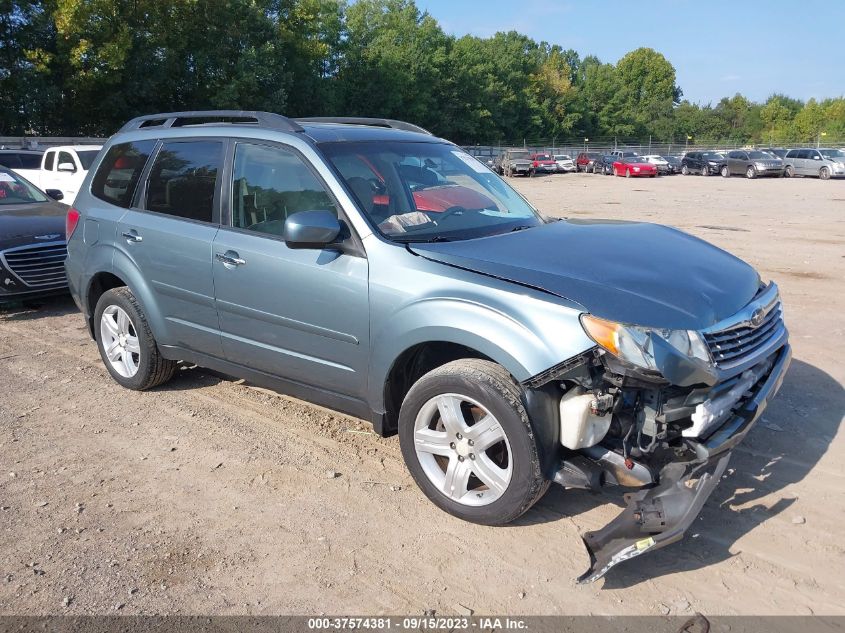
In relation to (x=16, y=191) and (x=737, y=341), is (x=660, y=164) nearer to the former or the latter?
(x=16, y=191)

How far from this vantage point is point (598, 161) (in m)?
50.2

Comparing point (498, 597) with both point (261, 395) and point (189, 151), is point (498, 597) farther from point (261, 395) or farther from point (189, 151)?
point (189, 151)

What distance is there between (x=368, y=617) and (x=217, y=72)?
4410cm

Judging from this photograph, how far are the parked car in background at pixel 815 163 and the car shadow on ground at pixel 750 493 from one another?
36618 millimetres

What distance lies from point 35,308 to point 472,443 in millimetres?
6913

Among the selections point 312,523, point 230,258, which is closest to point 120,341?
point 230,258

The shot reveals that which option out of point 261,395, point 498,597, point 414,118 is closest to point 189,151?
point 261,395

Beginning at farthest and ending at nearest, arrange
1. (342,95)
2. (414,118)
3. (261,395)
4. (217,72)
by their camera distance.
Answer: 1. (414,118)
2. (342,95)
3. (217,72)
4. (261,395)

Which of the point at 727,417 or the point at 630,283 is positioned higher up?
the point at 630,283

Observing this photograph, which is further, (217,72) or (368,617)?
(217,72)

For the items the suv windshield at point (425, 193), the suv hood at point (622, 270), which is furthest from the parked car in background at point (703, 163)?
the suv hood at point (622, 270)

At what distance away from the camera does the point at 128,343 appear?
551 cm

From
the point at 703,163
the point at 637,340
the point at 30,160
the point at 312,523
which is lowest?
the point at 312,523

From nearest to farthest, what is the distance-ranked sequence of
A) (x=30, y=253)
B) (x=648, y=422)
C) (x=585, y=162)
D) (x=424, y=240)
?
(x=648, y=422), (x=424, y=240), (x=30, y=253), (x=585, y=162)
